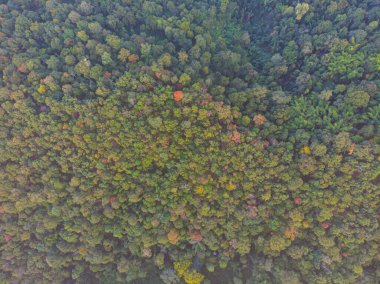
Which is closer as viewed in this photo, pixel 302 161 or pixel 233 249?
pixel 302 161

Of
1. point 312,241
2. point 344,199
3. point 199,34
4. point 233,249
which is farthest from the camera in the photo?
point 199,34

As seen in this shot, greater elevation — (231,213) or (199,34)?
(199,34)

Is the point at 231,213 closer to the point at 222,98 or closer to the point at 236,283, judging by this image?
the point at 236,283

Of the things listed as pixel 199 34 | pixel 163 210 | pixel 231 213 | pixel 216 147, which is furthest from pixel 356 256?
pixel 199 34

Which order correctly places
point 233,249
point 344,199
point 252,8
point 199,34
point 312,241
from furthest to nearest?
point 252,8 < point 199,34 < point 233,249 < point 312,241 < point 344,199

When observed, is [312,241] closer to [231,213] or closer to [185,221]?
[231,213]

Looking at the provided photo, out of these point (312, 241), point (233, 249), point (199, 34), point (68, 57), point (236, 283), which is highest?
point (199, 34)
